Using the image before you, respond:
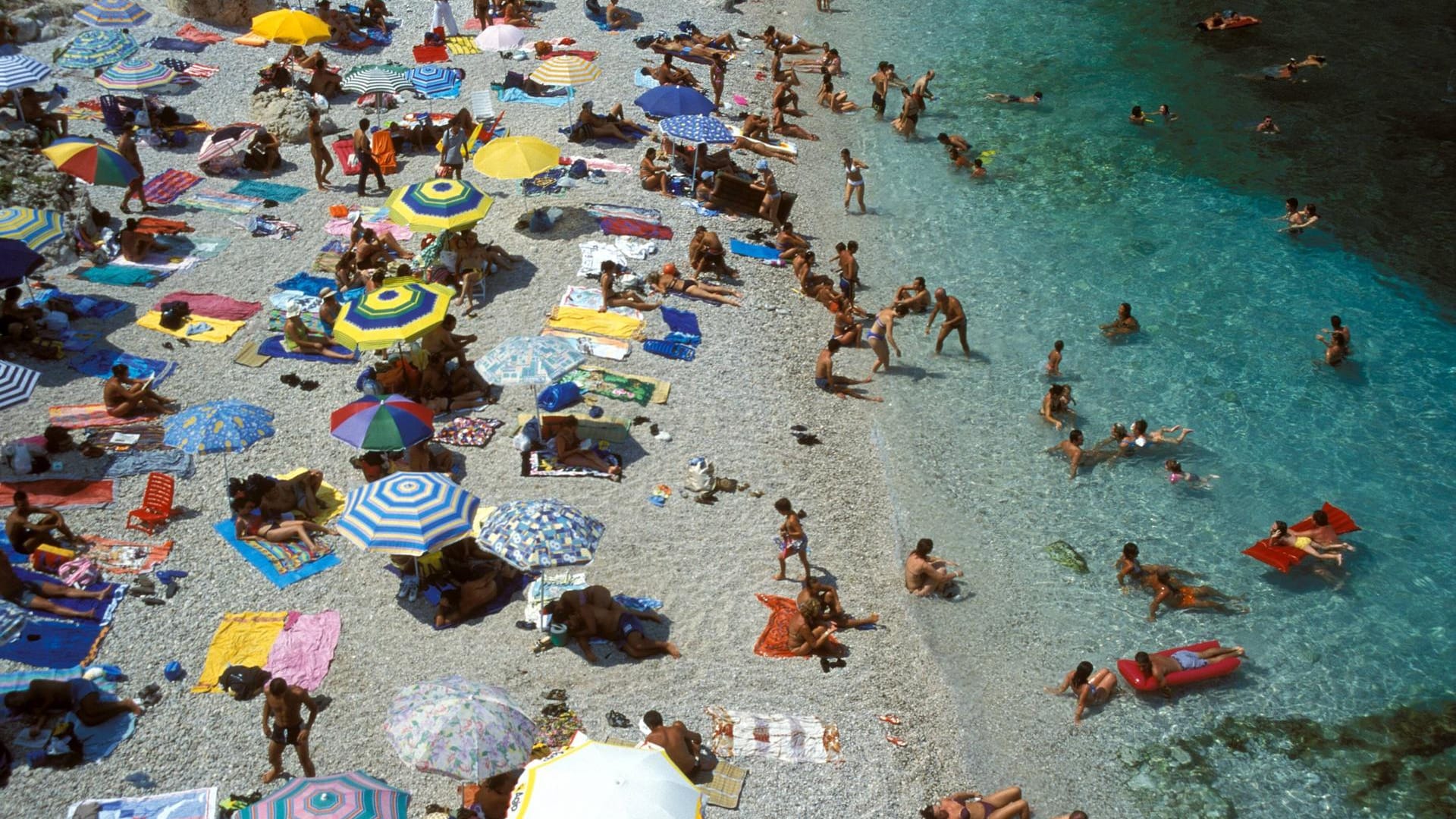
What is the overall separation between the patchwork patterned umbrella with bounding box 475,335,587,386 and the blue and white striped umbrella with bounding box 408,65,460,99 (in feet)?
37.2

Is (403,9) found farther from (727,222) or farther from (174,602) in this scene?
(174,602)

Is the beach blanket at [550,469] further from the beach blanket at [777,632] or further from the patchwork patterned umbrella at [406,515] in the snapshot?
the beach blanket at [777,632]

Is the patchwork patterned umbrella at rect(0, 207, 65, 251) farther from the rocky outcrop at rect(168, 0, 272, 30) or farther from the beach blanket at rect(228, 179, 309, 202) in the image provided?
the rocky outcrop at rect(168, 0, 272, 30)

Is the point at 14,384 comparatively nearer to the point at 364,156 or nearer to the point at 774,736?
the point at 364,156

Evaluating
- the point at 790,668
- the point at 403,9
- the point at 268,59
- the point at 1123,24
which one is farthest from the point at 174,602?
the point at 1123,24

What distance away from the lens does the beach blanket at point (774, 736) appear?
1115cm

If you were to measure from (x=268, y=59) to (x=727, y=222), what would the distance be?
12.7 metres

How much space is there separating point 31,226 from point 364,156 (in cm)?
607

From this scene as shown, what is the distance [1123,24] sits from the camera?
34.3 metres

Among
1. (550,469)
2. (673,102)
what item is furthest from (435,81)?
(550,469)

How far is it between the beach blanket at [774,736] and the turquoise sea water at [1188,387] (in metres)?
1.71

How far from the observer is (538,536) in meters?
11.6

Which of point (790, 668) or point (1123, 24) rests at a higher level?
point (1123, 24)

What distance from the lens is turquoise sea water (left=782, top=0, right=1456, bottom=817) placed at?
12.6 meters
